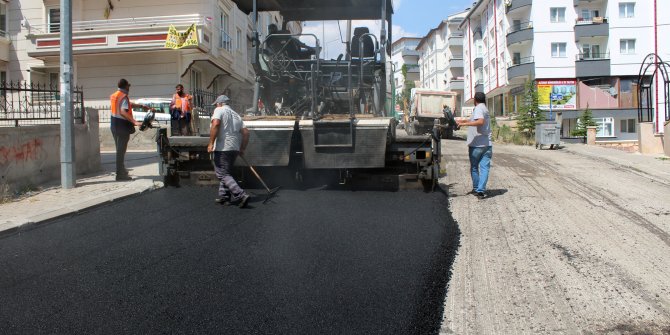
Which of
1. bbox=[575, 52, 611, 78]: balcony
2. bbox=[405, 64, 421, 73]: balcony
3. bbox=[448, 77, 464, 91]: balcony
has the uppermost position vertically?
bbox=[405, 64, 421, 73]: balcony

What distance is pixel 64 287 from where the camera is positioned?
13.5 ft

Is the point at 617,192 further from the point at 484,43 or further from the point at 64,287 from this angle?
the point at 484,43

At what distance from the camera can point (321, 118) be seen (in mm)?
7484

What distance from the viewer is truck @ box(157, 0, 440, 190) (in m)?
7.24

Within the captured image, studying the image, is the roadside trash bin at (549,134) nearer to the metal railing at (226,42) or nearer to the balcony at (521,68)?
the metal railing at (226,42)

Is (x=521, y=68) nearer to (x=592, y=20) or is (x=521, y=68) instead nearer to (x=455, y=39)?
(x=592, y=20)

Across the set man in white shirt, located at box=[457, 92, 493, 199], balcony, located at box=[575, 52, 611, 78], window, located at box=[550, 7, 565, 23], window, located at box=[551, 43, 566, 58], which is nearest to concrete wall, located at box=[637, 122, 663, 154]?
man in white shirt, located at box=[457, 92, 493, 199]

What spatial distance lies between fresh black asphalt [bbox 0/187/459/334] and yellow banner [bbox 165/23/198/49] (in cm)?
1346

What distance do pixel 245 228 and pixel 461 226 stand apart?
245 centimetres

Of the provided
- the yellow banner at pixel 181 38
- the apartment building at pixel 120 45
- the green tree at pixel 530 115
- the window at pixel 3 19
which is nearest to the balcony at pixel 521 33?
the green tree at pixel 530 115

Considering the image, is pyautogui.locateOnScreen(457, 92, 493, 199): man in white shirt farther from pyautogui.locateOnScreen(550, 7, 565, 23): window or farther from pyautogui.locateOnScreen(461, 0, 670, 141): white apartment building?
pyautogui.locateOnScreen(550, 7, 565, 23): window

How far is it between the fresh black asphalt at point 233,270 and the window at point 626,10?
3866 cm

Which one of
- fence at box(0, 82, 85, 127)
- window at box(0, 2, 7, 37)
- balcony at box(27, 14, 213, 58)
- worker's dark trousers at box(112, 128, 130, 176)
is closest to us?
fence at box(0, 82, 85, 127)

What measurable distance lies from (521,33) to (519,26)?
1.95 m
